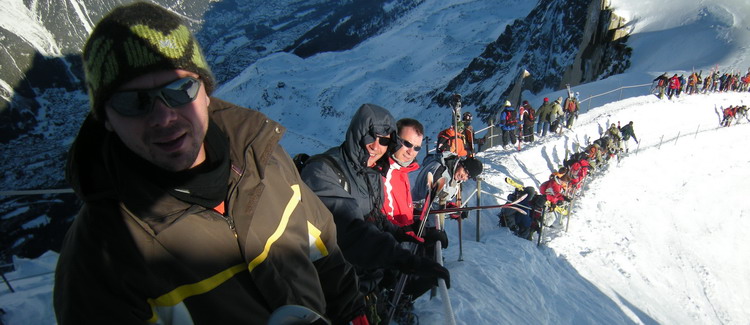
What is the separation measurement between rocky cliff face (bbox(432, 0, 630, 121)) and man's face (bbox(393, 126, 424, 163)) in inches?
1253

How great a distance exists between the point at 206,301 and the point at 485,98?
39.3 metres

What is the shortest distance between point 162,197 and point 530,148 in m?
12.5

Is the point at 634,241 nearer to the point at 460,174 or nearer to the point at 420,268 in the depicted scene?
the point at 460,174

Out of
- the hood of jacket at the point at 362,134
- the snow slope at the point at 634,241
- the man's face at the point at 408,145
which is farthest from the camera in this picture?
the snow slope at the point at 634,241

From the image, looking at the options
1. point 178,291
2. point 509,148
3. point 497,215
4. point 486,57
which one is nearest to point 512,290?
point 497,215

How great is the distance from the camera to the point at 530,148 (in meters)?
12.0

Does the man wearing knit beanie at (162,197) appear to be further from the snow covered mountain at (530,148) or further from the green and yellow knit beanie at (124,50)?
the snow covered mountain at (530,148)

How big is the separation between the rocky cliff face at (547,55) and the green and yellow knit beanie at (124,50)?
3428cm

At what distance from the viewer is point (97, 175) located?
948mm

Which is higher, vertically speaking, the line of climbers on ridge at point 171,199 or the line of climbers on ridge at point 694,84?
the line of climbers on ridge at point 171,199

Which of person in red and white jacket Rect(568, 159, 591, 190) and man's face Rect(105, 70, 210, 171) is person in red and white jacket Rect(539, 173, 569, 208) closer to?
person in red and white jacket Rect(568, 159, 591, 190)

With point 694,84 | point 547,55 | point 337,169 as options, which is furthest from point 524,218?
point 547,55

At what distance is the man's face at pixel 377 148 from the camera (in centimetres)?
266

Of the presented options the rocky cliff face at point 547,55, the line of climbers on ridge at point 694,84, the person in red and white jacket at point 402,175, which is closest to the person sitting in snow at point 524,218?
the person in red and white jacket at point 402,175
